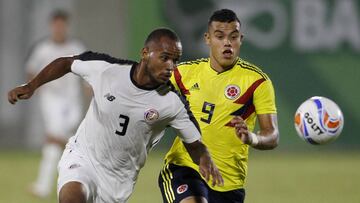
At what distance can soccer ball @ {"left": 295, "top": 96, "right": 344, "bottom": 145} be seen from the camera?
8164 mm

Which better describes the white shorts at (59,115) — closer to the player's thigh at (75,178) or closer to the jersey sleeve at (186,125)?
the player's thigh at (75,178)

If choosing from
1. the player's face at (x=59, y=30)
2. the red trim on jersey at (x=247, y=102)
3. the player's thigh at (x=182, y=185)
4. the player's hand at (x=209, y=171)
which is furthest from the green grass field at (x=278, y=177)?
the player's hand at (x=209, y=171)

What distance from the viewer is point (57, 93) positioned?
14.5 metres

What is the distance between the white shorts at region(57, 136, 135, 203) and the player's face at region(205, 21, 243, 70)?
→ 51.7 inches

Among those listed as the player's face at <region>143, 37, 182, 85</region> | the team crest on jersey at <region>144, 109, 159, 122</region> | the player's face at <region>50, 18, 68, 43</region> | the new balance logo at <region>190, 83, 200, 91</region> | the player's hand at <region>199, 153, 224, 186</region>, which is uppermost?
the player's face at <region>50, 18, 68, 43</region>

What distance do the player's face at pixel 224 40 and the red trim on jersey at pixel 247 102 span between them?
0.99 feet

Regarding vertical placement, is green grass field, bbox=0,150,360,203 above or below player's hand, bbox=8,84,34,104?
below

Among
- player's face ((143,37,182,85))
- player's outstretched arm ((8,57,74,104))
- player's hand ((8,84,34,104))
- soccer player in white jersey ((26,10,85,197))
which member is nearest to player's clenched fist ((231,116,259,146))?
player's face ((143,37,182,85))

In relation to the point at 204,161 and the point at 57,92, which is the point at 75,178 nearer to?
the point at 204,161

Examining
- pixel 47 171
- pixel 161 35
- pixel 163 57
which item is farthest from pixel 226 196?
pixel 47 171

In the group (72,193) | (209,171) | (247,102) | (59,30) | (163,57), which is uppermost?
(59,30)

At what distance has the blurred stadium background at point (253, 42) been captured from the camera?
19.0 metres

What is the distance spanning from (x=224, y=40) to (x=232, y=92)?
44 cm

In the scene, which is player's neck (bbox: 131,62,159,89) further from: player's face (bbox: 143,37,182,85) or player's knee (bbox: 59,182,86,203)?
player's knee (bbox: 59,182,86,203)
